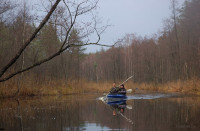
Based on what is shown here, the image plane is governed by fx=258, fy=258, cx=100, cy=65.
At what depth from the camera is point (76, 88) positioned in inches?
1314

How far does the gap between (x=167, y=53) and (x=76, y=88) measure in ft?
66.5

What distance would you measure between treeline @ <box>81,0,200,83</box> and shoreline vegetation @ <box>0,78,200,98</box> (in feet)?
8.32

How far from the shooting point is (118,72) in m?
58.3

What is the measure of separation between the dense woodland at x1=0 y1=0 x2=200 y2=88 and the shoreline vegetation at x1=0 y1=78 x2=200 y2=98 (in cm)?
67

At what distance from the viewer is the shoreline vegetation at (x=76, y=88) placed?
24731mm

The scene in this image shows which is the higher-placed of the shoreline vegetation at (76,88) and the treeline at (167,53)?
the treeline at (167,53)

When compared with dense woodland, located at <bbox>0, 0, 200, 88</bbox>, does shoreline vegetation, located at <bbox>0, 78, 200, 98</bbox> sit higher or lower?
lower

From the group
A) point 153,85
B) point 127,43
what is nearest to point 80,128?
point 153,85

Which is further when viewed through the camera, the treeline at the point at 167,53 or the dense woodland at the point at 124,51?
the treeline at the point at 167,53

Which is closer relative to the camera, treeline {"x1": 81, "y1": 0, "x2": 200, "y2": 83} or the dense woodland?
the dense woodland

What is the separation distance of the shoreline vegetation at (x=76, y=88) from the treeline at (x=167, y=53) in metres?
2.54

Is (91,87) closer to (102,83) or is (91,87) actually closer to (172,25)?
(102,83)

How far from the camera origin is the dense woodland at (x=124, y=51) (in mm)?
26078

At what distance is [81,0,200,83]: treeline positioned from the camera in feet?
122
